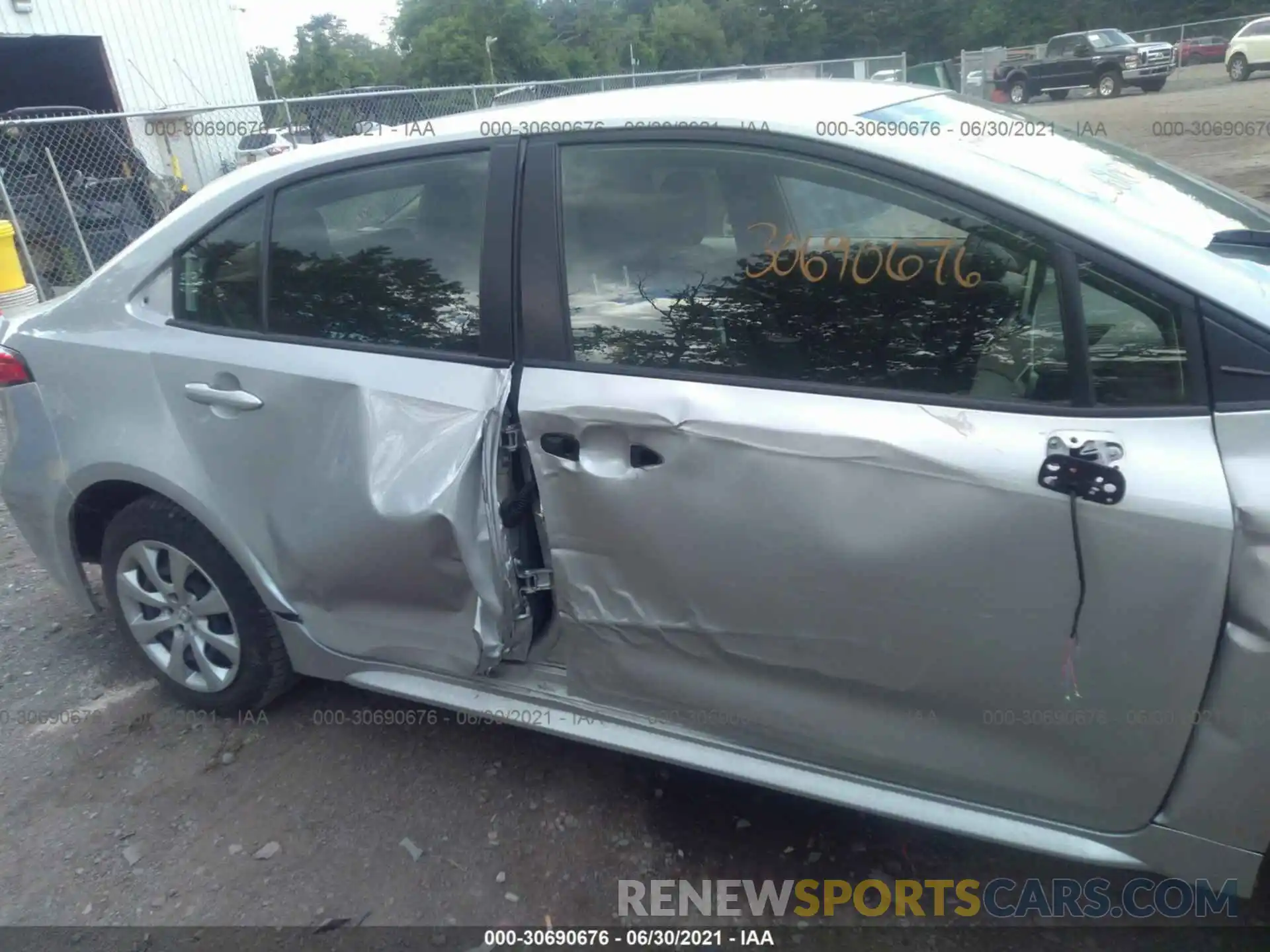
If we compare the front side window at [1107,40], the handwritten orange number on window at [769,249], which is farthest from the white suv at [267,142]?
the front side window at [1107,40]

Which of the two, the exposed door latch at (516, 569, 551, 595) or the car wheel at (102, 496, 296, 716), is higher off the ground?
the exposed door latch at (516, 569, 551, 595)

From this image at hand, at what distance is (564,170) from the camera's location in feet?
7.35

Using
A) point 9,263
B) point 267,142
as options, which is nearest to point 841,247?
point 9,263

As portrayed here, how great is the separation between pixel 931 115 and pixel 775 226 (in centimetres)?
56

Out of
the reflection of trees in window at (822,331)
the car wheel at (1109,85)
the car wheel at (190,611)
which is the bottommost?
the car wheel at (1109,85)

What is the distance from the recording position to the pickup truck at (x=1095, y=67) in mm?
24703

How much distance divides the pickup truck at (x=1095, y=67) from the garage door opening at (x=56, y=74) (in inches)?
898

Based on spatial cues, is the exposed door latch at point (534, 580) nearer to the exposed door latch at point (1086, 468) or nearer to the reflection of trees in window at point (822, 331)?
the reflection of trees in window at point (822, 331)

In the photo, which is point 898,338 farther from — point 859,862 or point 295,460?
point 295,460

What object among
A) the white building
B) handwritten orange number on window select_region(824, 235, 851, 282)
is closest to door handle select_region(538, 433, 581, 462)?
handwritten orange number on window select_region(824, 235, 851, 282)

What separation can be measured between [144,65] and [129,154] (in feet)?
22.2

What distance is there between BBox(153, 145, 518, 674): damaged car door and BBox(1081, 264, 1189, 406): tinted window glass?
1.25 m

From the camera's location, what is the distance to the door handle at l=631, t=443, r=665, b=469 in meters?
2.05

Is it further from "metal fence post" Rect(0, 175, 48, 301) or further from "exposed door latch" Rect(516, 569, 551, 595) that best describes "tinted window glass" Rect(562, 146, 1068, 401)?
"metal fence post" Rect(0, 175, 48, 301)
